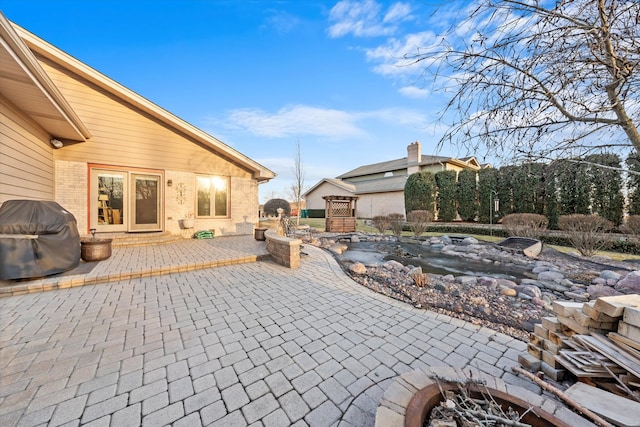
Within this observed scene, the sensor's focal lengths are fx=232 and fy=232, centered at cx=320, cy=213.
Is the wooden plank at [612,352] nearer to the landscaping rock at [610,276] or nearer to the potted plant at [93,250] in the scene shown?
the landscaping rock at [610,276]

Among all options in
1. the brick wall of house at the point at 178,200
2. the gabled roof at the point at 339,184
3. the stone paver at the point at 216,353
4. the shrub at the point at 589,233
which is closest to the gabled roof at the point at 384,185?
the gabled roof at the point at 339,184

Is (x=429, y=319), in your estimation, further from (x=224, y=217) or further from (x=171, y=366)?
(x=224, y=217)

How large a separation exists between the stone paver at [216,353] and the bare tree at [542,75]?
230 centimetres

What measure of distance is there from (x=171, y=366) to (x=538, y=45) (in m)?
4.55

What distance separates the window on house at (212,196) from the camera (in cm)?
927

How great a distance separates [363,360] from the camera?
7.58ft

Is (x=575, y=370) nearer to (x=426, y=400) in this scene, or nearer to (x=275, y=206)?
(x=426, y=400)

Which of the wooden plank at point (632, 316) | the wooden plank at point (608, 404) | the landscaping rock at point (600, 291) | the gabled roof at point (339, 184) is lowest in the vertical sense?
the landscaping rock at point (600, 291)

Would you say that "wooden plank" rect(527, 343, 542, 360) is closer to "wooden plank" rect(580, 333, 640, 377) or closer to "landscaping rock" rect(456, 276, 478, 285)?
"wooden plank" rect(580, 333, 640, 377)

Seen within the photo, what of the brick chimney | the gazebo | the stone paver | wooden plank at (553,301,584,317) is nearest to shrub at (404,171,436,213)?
the brick chimney

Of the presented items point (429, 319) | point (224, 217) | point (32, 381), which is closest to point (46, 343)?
point (32, 381)

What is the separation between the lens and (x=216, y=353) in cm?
238

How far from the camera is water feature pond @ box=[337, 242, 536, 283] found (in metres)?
6.23

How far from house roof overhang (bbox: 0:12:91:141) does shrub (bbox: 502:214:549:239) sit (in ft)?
48.2
